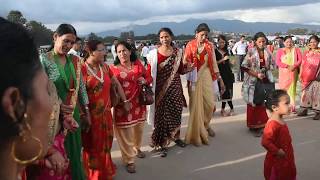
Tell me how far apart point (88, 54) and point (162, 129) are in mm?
1713

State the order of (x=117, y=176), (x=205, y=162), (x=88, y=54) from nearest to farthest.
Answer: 1. (x=88, y=54)
2. (x=117, y=176)
3. (x=205, y=162)

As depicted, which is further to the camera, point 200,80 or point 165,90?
point 200,80

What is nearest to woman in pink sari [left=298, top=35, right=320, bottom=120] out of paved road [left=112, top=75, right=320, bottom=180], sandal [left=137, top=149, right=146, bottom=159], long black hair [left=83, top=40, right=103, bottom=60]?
paved road [left=112, top=75, right=320, bottom=180]

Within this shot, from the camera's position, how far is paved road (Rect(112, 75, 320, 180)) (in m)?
4.93

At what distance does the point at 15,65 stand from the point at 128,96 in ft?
13.7

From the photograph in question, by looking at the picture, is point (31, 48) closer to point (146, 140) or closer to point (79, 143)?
point (79, 143)

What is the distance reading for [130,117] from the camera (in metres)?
5.14

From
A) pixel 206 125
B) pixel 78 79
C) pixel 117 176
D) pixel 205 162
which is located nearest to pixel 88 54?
pixel 78 79

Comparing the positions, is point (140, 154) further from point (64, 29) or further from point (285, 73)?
point (285, 73)

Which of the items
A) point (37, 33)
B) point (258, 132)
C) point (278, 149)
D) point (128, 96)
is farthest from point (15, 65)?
point (258, 132)

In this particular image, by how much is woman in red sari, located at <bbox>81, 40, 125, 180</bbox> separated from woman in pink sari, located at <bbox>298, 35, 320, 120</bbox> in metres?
4.29

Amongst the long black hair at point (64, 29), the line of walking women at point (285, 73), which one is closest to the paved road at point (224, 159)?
the line of walking women at point (285, 73)

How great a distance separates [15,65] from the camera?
972 mm

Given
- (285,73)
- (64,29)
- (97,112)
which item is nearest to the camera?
(64,29)
